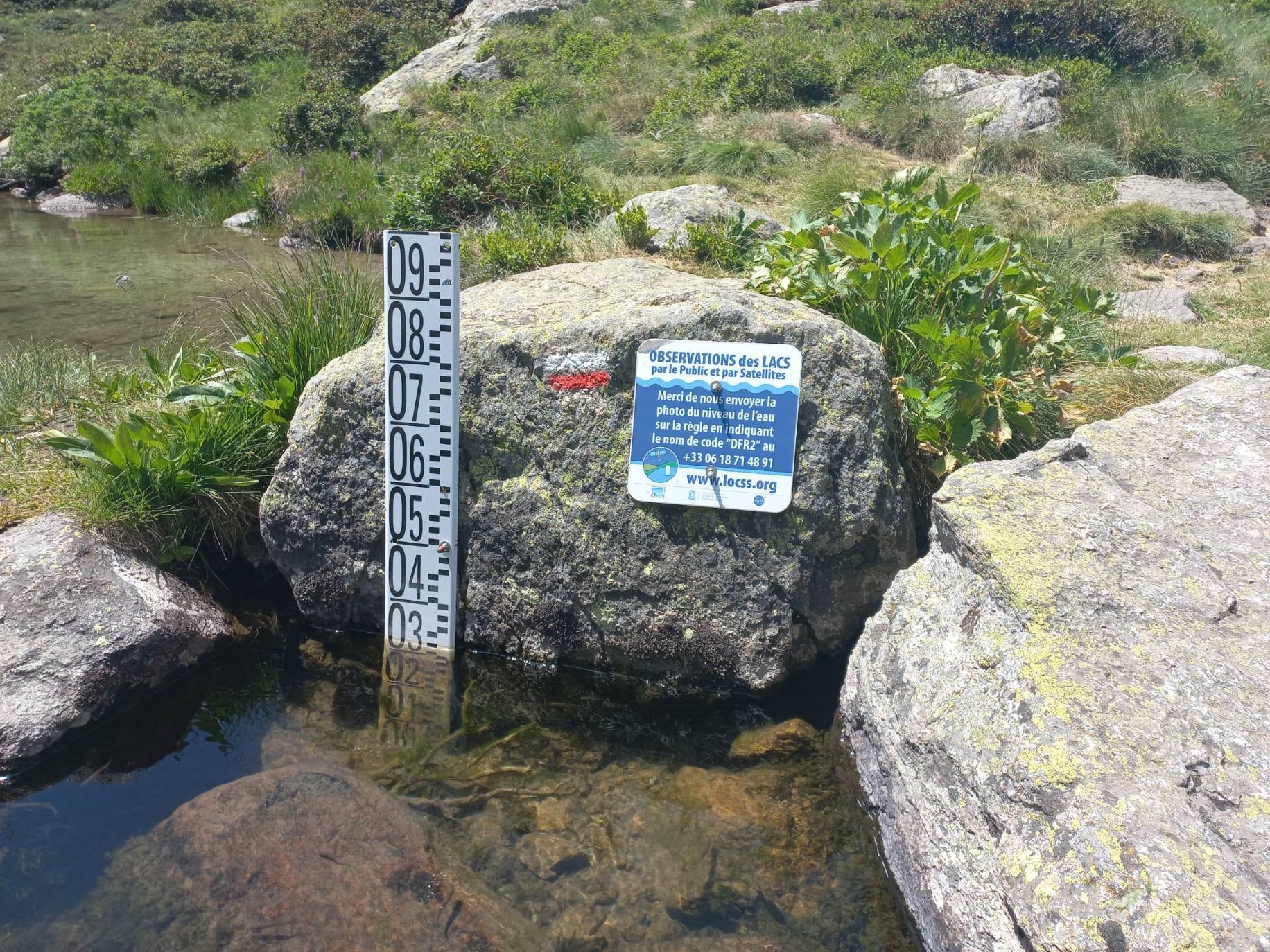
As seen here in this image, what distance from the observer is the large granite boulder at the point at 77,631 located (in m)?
3.31

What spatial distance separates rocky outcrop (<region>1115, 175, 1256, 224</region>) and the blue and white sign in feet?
26.7

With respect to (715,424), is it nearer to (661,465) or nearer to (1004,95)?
(661,465)

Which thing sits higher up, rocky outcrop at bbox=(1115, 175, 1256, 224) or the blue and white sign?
the blue and white sign

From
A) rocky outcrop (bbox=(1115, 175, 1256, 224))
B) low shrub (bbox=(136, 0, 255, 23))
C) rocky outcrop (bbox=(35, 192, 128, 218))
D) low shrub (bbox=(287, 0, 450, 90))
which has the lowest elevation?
rocky outcrop (bbox=(35, 192, 128, 218))

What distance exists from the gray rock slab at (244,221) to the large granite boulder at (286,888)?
43.1ft

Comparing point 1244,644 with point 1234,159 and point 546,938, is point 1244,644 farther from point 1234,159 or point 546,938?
point 1234,159

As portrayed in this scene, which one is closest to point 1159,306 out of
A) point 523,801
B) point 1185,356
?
point 1185,356

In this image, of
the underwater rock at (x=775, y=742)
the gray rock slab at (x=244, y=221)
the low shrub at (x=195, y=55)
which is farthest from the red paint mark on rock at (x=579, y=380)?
the low shrub at (x=195, y=55)

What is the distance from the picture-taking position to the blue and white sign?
3418mm

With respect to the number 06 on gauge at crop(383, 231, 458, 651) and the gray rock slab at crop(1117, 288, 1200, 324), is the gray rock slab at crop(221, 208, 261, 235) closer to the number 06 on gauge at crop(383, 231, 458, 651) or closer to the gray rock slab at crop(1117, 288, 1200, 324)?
the number 06 on gauge at crop(383, 231, 458, 651)

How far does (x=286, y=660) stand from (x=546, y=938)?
192cm

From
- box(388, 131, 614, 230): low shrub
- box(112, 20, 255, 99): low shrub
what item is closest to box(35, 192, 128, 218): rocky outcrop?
box(112, 20, 255, 99): low shrub

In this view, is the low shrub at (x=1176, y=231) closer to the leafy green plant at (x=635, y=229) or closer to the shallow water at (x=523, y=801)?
the leafy green plant at (x=635, y=229)

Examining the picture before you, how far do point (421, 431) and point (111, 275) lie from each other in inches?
339
